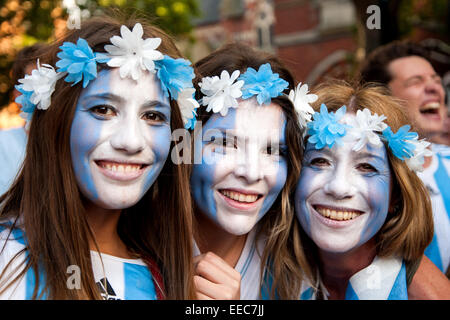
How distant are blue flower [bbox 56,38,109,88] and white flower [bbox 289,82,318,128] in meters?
0.98

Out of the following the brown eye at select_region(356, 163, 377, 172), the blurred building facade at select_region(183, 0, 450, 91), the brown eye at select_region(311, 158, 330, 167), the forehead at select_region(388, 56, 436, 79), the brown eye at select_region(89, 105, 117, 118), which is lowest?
the brown eye at select_region(356, 163, 377, 172)

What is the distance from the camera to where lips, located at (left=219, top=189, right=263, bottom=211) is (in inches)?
96.0

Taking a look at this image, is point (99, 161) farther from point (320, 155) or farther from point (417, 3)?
point (417, 3)

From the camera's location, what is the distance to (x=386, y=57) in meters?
3.98

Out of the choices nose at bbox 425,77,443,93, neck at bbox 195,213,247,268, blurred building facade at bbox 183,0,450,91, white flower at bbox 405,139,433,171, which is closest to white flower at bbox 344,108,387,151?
white flower at bbox 405,139,433,171

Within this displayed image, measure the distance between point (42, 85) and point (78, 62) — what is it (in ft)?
0.58

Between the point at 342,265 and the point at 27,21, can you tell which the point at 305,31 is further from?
the point at 342,265

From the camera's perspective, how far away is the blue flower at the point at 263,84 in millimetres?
2463

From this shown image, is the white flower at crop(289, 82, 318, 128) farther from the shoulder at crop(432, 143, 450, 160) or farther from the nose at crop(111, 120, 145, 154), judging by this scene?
the shoulder at crop(432, 143, 450, 160)

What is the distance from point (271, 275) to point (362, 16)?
451 cm

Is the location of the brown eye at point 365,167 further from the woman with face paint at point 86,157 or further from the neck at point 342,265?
the woman with face paint at point 86,157

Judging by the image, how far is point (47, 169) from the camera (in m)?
2.06

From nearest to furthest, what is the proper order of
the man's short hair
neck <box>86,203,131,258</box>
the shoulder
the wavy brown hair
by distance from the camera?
neck <box>86,203,131,258</box> < the wavy brown hair < the shoulder < the man's short hair
